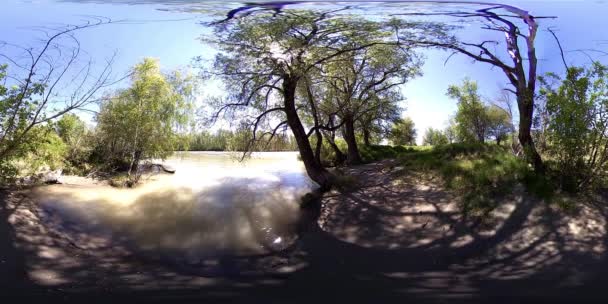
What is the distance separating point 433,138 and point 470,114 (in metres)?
0.31

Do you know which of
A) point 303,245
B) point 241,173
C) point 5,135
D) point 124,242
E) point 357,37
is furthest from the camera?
point 241,173

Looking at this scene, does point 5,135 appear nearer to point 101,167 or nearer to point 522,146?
point 101,167

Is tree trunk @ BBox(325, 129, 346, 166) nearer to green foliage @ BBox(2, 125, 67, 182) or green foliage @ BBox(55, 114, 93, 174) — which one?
green foliage @ BBox(55, 114, 93, 174)

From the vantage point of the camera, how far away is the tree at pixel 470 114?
191 cm

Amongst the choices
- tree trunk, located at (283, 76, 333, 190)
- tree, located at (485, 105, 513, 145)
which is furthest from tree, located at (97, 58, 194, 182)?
tree, located at (485, 105, 513, 145)

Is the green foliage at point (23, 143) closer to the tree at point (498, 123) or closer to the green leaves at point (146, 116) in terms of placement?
the green leaves at point (146, 116)

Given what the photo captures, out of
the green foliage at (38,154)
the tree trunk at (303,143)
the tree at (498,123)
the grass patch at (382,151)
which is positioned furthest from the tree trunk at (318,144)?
the green foliage at (38,154)

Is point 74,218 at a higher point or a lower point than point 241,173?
lower

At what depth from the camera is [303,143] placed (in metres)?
3.52

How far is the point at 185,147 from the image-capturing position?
2980 mm

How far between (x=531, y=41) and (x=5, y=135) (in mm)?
4678

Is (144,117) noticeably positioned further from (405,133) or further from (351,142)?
(405,133)

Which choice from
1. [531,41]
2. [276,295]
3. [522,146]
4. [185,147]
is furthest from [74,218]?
[531,41]

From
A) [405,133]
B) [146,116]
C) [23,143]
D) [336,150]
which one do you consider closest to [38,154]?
[23,143]
